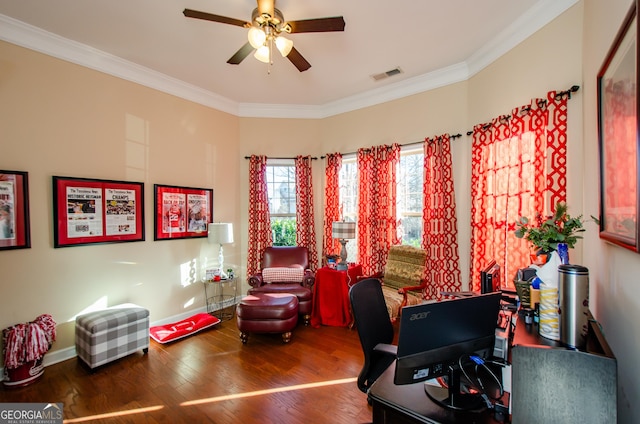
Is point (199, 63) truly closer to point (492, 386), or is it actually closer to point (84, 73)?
point (84, 73)

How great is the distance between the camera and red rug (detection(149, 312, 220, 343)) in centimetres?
316

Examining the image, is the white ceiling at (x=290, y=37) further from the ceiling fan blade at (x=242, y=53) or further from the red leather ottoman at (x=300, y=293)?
the red leather ottoman at (x=300, y=293)

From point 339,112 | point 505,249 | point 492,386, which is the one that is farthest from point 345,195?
point 492,386

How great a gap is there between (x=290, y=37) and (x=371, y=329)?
2869 millimetres

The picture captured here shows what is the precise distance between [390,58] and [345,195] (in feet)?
6.76

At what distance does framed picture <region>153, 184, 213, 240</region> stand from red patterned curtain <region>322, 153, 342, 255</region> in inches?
72.6

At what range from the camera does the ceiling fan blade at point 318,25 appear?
2.00m

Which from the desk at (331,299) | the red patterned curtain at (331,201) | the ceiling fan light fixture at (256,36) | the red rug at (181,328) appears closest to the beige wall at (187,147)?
the red rug at (181,328)

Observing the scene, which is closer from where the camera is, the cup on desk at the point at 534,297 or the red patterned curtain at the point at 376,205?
the cup on desk at the point at 534,297

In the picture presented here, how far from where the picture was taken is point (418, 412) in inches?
39.4

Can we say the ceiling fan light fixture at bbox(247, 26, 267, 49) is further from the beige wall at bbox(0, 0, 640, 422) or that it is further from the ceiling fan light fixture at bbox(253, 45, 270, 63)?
the beige wall at bbox(0, 0, 640, 422)

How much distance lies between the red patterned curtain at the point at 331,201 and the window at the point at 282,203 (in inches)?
24.0

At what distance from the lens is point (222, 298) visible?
13.8 ft

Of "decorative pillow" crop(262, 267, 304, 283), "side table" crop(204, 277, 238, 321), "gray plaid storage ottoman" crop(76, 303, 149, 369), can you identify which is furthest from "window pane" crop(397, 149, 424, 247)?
"gray plaid storage ottoman" crop(76, 303, 149, 369)
